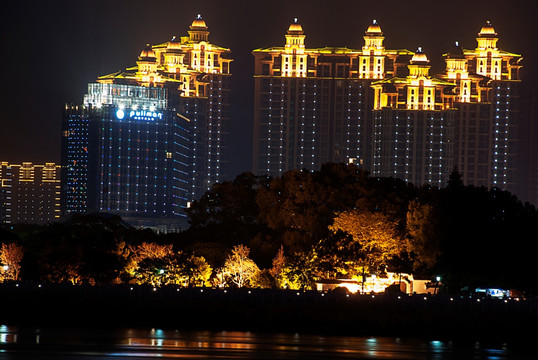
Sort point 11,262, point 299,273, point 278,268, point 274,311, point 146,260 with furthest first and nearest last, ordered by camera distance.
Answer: point 278,268 < point 299,273 < point 146,260 < point 11,262 < point 274,311

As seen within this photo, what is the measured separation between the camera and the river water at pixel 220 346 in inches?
2459

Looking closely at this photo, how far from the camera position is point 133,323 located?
7831 cm

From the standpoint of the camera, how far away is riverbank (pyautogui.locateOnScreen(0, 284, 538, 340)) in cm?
7631

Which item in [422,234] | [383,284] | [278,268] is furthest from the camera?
[383,284]

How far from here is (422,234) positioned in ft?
311

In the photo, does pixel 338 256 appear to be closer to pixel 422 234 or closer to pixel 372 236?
pixel 372 236

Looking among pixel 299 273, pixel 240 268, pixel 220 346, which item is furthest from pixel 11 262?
pixel 220 346

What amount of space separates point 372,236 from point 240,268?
11130 millimetres

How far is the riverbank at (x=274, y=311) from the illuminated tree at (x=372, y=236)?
16.9 meters

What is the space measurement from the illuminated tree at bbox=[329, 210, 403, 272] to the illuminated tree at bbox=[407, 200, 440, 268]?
263cm

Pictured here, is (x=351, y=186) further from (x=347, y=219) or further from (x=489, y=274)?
(x=489, y=274)

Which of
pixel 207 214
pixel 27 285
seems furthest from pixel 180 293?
pixel 207 214

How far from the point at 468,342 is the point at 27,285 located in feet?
103

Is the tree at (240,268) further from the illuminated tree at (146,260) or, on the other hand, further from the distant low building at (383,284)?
the distant low building at (383,284)
